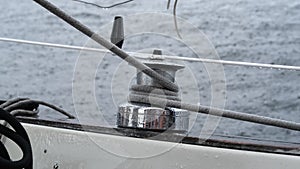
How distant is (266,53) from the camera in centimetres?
314

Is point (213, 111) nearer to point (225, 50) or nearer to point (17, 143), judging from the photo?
point (17, 143)

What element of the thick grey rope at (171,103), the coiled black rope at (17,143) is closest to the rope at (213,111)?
the thick grey rope at (171,103)

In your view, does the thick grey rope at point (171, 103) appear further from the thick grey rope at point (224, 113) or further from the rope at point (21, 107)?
the rope at point (21, 107)

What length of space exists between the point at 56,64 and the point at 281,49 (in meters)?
1.45

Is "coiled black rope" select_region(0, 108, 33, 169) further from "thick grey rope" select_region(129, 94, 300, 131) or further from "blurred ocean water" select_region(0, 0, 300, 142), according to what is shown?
Answer: "blurred ocean water" select_region(0, 0, 300, 142)

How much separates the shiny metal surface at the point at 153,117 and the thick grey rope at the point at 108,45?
30mm

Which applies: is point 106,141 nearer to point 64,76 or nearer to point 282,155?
point 282,155

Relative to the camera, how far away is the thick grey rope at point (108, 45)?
0.50m

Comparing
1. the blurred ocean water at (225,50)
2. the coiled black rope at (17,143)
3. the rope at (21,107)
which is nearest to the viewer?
the coiled black rope at (17,143)

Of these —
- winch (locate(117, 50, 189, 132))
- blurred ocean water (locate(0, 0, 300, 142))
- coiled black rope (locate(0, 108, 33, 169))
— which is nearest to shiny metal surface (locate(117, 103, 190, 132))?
winch (locate(117, 50, 189, 132))

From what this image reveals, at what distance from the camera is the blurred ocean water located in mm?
3014

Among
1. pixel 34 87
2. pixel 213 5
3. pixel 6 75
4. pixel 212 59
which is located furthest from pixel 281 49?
pixel 212 59

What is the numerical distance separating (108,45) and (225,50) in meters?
2.68

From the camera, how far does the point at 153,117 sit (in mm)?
577
